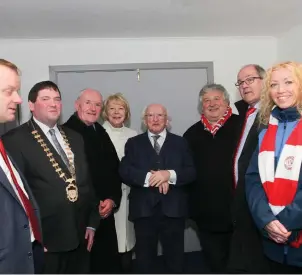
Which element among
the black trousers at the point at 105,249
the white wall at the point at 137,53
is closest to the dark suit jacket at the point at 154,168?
the black trousers at the point at 105,249

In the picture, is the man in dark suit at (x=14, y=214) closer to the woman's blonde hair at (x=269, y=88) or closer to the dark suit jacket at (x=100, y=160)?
the dark suit jacket at (x=100, y=160)

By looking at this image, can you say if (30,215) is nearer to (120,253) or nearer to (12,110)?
(12,110)

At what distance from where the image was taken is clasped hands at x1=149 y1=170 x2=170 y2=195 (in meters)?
2.37

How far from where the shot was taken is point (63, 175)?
1.98 metres

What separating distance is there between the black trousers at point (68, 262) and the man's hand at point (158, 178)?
61 cm

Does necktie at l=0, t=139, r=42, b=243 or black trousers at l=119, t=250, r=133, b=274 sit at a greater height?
necktie at l=0, t=139, r=42, b=243

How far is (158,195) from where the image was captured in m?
2.43

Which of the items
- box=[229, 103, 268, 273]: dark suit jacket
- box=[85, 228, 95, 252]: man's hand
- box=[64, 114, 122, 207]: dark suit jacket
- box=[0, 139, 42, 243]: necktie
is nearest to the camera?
box=[0, 139, 42, 243]: necktie

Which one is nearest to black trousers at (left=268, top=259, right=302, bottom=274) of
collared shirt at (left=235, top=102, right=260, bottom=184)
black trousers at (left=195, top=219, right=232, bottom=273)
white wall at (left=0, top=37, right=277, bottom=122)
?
collared shirt at (left=235, top=102, right=260, bottom=184)

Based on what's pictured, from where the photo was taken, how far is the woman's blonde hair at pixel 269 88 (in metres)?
1.64

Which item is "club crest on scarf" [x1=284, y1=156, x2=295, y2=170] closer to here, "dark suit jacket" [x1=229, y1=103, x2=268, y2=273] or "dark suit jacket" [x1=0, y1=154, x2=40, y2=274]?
"dark suit jacket" [x1=229, y1=103, x2=268, y2=273]

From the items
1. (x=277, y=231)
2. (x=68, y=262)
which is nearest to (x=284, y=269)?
(x=277, y=231)

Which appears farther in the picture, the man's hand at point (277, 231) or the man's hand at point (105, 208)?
the man's hand at point (105, 208)

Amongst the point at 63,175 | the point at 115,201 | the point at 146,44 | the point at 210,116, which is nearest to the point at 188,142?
the point at 210,116
